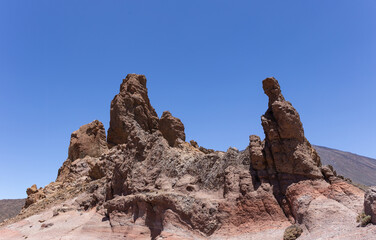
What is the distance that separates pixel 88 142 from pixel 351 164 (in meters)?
150

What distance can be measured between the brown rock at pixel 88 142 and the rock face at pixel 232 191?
52.6 ft

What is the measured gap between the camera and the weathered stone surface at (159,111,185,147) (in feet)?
118

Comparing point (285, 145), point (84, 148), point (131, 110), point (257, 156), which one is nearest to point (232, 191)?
point (257, 156)

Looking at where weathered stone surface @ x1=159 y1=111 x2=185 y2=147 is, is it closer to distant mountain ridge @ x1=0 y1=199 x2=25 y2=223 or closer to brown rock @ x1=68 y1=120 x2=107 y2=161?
brown rock @ x1=68 y1=120 x2=107 y2=161

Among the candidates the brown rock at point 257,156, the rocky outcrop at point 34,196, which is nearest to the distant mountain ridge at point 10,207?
the rocky outcrop at point 34,196

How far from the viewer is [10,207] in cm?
9312

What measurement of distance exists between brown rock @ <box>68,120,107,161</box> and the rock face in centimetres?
1603

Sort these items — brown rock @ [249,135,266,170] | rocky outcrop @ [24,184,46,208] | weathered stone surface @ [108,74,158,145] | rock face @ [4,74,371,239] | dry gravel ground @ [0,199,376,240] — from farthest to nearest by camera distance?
weathered stone surface @ [108,74,158,145] < rocky outcrop @ [24,184,46,208] < brown rock @ [249,135,266,170] < rock face @ [4,74,371,239] < dry gravel ground @ [0,199,376,240]

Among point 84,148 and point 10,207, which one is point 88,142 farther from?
point 10,207

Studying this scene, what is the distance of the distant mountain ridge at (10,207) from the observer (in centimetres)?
8310

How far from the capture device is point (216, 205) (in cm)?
2155

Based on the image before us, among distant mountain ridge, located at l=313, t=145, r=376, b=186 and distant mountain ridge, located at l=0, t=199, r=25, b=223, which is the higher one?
distant mountain ridge, located at l=313, t=145, r=376, b=186

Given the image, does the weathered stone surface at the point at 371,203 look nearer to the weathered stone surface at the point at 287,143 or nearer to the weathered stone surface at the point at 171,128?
the weathered stone surface at the point at 287,143

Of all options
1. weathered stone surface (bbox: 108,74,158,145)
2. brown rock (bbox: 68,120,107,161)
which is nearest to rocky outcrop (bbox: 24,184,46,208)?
brown rock (bbox: 68,120,107,161)
